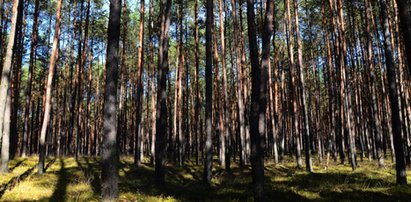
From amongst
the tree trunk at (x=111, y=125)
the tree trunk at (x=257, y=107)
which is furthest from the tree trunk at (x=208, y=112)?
the tree trunk at (x=111, y=125)

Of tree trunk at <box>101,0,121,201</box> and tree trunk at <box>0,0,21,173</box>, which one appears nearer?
tree trunk at <box>101,0,121,201</box>

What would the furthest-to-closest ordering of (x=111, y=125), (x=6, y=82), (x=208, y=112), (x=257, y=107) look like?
1. (x=208, y=112)
2. (x=6, y=82)
3. (x=257, y=107)
4. (x=111, y=125)

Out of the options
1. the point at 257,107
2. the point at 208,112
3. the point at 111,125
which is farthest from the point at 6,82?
the point at 257,107

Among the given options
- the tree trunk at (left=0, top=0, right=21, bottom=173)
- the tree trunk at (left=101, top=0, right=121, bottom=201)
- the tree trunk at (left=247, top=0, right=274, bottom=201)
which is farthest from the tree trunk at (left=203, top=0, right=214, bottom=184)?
the tree trunk at (left=0, top=0, right=21, bottom=173)

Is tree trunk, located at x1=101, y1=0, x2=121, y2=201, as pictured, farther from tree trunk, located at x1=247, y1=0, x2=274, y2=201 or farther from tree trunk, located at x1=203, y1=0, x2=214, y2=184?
tree trunk, located at x1=203, y1=0, x2=214, y2=184

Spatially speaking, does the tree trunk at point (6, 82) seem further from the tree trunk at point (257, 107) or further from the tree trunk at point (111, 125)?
the tree trunk at point (257, 107)

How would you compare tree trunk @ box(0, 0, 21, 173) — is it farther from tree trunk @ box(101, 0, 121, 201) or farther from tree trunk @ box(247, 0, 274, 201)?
tree trunk @ box(247, 0, 274, 201)

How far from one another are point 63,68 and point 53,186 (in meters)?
29.6

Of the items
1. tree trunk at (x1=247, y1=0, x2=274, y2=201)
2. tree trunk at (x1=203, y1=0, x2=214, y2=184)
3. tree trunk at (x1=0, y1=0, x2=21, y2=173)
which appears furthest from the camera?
tree trunk at (x1=203, y1=0, x2=214, y2=184)

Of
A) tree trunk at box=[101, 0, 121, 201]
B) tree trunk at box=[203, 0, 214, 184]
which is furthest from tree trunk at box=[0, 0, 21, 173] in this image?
tree trunk at box=[203, 0, 214, 184]

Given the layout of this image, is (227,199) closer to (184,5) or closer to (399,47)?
(399,47)

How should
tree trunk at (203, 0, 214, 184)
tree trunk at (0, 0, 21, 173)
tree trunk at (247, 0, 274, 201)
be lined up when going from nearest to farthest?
A: tree trunk at (247, 0, 274, 201)
tree trunk at (0, 0, 21, 173)
tree trunk at (203, 0, 214, 184)

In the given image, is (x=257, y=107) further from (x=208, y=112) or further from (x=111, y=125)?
(x=208, y=112)

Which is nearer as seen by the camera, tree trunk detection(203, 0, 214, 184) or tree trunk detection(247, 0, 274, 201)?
tree trunk detection(247, 0, 274, 201)
